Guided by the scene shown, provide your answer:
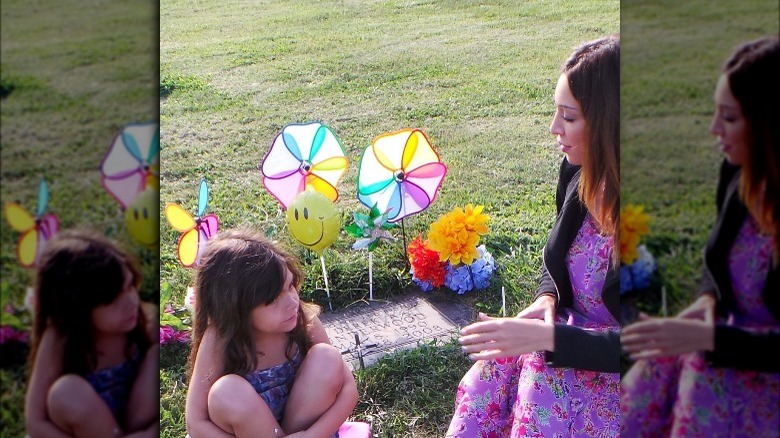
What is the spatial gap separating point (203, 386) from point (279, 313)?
10.6 inches

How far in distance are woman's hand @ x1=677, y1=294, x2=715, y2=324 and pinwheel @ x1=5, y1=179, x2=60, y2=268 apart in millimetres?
590

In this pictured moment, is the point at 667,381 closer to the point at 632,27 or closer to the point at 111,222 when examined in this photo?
the point at 632,27

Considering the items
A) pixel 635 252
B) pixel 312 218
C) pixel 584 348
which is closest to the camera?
pixel 635 252

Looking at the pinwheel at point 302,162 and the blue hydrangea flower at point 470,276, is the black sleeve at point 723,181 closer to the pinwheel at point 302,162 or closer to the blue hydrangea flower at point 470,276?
the pinwheel at point 302,162

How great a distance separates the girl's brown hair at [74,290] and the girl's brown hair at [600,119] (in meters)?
1.51

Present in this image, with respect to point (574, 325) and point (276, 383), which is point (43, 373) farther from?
point (574, 325)

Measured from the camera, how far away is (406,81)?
484cm

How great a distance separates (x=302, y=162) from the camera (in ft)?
10.7

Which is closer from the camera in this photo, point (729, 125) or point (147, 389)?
point (729, 125)

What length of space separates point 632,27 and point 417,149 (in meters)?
2.56

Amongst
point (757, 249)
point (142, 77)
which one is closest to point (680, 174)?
point (757, 249)

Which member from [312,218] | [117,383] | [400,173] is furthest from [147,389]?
[400,173]

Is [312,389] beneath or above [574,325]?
beneath

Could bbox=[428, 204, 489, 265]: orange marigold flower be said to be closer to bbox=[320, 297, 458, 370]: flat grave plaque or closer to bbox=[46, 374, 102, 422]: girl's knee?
bbox=[320, 297, 458, 370]: flat grave plaque
